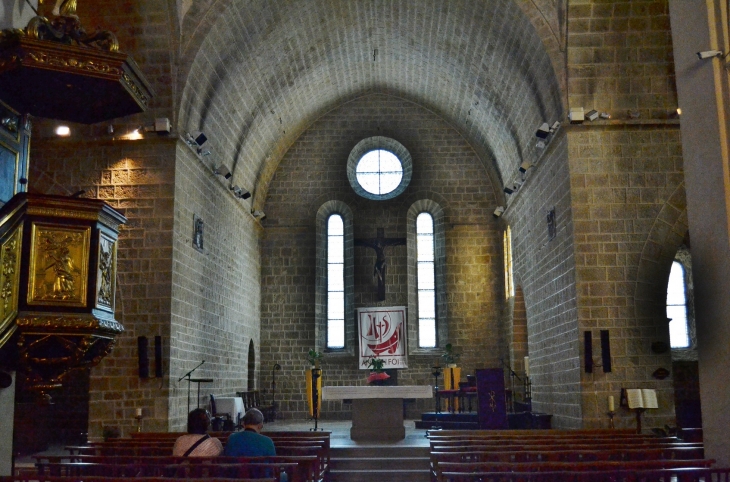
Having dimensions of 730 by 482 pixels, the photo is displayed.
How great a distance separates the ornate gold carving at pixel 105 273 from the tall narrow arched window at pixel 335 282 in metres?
14.7

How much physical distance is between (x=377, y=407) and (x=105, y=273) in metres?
8.23

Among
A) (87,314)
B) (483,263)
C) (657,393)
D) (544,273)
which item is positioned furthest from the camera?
(483,263)

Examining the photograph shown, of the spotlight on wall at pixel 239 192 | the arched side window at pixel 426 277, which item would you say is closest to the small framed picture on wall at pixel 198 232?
the spotlight on wall at pixel 239 192

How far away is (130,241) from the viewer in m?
13.2

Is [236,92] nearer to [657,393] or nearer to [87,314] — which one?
[657,393]

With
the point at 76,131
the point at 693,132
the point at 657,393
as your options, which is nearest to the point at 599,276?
the point at 657,393

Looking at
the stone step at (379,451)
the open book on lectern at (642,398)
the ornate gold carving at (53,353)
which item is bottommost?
the stone step at (379,451)

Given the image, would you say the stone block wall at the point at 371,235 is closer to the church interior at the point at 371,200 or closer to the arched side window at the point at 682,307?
the church interior at the point at 371,200

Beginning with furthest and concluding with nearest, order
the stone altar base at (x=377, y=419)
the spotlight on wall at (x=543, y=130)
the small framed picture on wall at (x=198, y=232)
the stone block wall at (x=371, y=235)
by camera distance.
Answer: the stone block wall at (x=371, y=235) < the small framed picture on wall at (x=198, y=232) < the spotlight on wall at (x=543, y=130) < the stone altar base at (x=377, y=419)

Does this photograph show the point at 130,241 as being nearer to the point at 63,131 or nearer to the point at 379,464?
the point at 63,131

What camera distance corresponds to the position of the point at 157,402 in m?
12.6

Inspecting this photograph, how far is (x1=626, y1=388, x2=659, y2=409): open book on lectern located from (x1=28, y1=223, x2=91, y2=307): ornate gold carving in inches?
346

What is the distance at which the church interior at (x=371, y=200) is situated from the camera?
6801 millimetres

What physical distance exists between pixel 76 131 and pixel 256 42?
388 cm
